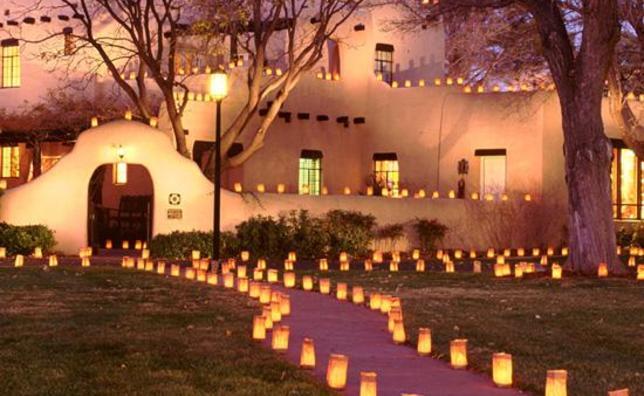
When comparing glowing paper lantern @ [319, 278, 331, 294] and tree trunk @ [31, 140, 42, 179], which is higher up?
tree trunk @ [31, 140, 42, 179]

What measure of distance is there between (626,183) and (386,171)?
688 centimetres

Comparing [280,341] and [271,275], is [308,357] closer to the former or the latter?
[280,341]

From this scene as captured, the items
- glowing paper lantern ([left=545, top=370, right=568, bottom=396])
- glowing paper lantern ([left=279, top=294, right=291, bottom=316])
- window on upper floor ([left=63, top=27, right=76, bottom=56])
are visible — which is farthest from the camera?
window on upper floor ([left=63, top=27, right=76, bottom=56])

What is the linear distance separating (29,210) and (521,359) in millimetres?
17603

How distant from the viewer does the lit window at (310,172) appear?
3164cm

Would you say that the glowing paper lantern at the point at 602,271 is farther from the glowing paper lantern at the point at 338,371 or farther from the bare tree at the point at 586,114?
the glowing paper lantern at the point at 338,371

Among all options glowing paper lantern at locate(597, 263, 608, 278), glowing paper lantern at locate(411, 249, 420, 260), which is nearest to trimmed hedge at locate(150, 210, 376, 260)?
glowing paper lantern at locate(411, 249, 420, 260)

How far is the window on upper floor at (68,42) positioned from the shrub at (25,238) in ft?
20.7

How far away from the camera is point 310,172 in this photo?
31922mm

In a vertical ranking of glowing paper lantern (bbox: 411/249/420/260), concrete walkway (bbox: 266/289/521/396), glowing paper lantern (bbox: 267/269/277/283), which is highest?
glowing paper lantern (bbox: 411/249/420/260)

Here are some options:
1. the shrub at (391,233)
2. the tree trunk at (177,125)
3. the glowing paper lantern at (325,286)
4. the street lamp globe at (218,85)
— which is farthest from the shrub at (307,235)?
the glowing paper lantern at (325,286)

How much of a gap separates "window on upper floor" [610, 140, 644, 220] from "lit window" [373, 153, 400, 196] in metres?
6.15

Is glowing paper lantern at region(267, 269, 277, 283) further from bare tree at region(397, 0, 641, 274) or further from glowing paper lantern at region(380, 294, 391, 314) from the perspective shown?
bare tree at region(397, 0, 641, 274)

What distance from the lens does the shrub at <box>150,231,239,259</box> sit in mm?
24984
